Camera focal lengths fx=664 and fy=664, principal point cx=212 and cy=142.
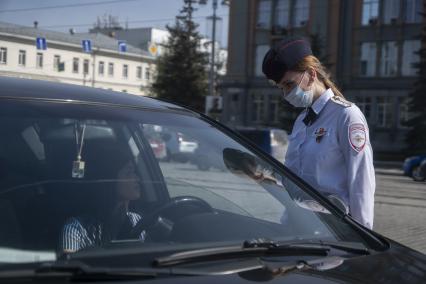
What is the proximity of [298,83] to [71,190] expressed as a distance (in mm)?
1432

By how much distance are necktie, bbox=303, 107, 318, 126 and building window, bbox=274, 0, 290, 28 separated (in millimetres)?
51024

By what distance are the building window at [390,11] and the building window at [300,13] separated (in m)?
6.14

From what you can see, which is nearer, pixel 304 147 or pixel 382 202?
pixel 304 147

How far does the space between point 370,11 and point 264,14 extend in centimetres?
905

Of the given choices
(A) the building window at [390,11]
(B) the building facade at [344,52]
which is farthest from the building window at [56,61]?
(A) the building window at [390,11]

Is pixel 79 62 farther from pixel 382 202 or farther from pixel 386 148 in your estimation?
pixel 382 202

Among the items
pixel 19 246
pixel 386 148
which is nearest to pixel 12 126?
pixel 19 246

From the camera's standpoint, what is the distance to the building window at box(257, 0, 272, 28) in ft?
178

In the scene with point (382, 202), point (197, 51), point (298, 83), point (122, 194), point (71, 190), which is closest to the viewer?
point (71, 190)

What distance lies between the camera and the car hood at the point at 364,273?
182cm

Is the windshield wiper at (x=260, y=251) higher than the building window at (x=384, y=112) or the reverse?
higher

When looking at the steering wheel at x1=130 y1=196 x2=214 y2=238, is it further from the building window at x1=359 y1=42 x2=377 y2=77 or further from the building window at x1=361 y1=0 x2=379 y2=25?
the building window at x1=361 y1=0 x2=379 y2=25

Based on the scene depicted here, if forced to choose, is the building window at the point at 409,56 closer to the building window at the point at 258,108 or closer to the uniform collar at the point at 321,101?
the building window at the point at 258,108

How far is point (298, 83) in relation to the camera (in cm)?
323
